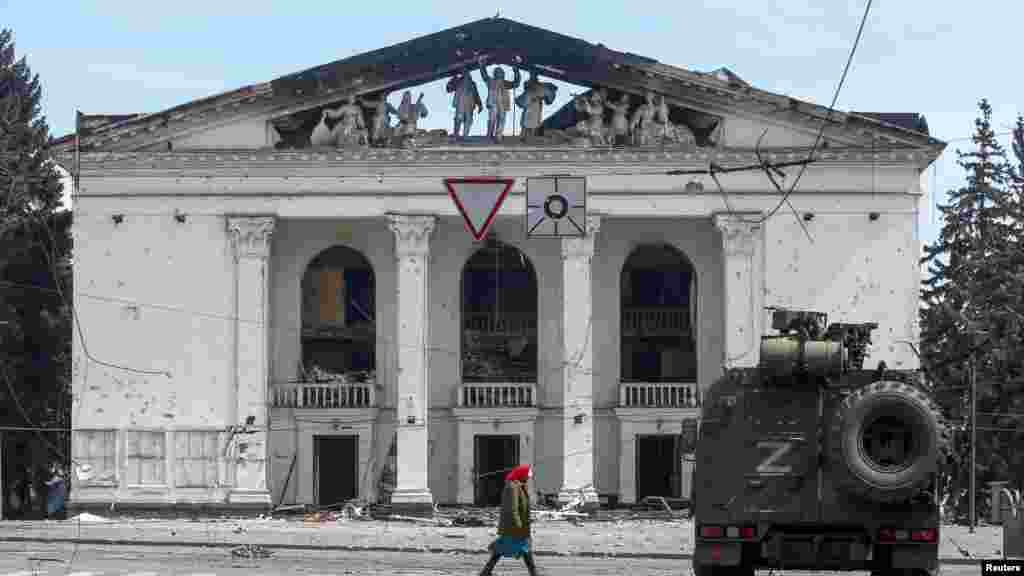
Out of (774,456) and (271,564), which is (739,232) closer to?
(271,564)

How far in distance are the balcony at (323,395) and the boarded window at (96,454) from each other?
405cm

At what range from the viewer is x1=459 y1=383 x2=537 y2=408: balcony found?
1937 inches

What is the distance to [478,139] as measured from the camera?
155 feet

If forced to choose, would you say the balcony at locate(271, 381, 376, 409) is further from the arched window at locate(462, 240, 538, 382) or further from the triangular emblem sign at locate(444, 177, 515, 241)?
the triangular emblem sign at locate(444, 177, 515, 241)

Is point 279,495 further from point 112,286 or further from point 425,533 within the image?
point 425,533

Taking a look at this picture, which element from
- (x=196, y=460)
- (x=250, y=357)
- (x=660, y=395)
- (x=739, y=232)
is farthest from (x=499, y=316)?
(x=196, y=460)

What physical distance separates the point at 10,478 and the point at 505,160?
64.8ft

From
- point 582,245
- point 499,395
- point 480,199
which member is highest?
point 582,245

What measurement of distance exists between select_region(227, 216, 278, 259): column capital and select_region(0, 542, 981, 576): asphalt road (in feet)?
52.4

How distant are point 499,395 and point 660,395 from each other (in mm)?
3863

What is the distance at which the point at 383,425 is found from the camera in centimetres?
4956

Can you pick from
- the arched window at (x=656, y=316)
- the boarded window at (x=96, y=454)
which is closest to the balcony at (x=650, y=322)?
the arched window at (x=656, y=316)

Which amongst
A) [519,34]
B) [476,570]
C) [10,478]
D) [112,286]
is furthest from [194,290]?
[476,570]

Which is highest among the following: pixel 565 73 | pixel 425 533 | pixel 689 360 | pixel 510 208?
pixel 565 73
